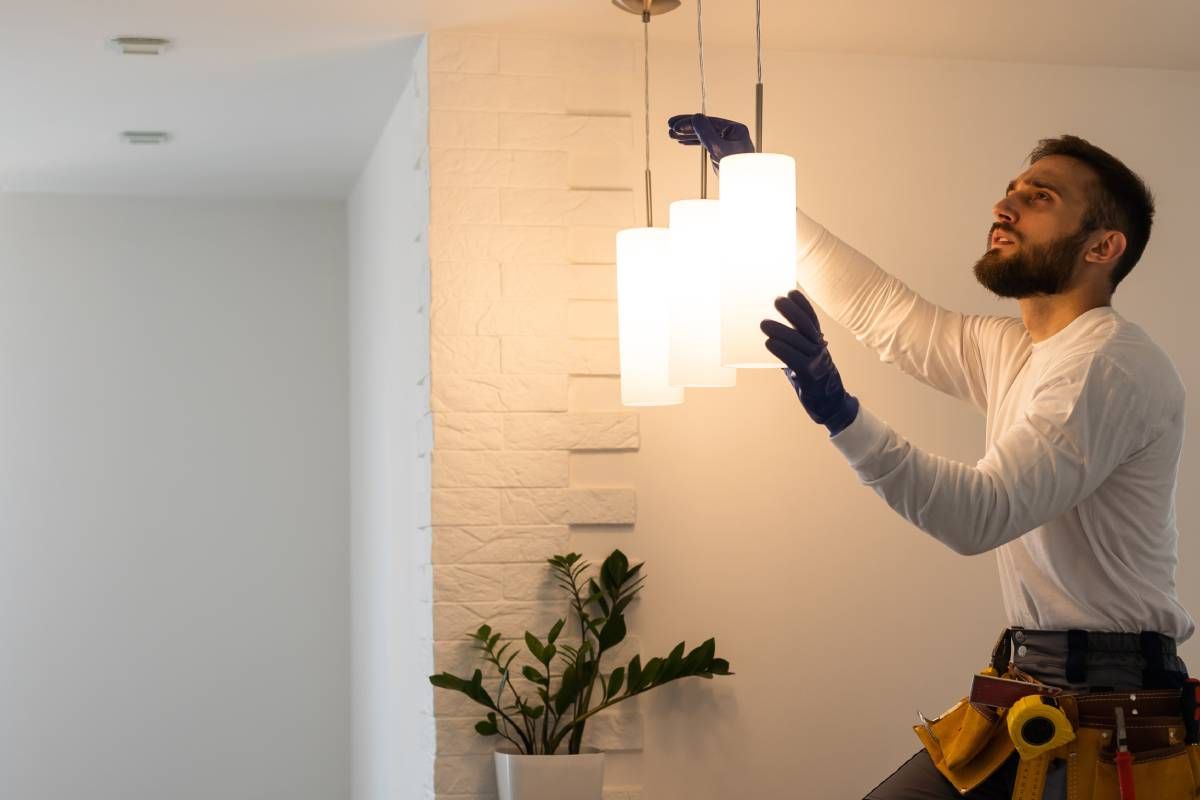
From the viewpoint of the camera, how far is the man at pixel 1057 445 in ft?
7.08

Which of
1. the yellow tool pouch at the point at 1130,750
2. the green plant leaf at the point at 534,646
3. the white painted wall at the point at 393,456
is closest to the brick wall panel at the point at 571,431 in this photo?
the white painted wall at the point at 393,456

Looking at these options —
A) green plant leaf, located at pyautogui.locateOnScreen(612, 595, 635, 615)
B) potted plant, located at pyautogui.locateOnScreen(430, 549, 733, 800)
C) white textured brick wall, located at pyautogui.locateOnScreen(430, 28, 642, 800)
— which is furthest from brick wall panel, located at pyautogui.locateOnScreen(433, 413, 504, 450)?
green plant leaf, located at pyautogui.locateOnScreen(612, 595, 635, 615)

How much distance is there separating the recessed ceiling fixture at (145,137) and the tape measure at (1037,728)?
2957 millimetres

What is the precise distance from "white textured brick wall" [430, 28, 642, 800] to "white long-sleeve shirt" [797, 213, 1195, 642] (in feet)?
3.38

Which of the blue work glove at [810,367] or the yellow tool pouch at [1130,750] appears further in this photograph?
the yellow tool pouch at [1130,750]

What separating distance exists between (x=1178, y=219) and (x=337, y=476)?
2766 mm

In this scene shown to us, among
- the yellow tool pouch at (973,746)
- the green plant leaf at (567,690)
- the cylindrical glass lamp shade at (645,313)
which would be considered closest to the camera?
the yellow tool pouch at (973,746)

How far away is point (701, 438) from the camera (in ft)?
11.5

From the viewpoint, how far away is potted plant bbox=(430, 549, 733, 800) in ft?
10.2

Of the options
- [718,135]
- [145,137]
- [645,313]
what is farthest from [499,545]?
[145,137]

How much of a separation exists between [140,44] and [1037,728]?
8.27 ft

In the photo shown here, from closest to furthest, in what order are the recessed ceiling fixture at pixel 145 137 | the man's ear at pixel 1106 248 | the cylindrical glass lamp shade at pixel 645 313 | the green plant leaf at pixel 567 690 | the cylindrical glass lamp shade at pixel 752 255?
the cylindrical glass lamp shade at pixel 752 255
the man's ear at pixel 1106 248
the cylindrical glass lamp shade at pixel 645 313
the green plant leaf at pixel 567 690
the recessed ceiling fixture at pixel 145 137

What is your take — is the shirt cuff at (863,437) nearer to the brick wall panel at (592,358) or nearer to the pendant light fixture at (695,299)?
the pendant light fixture at (695,299)

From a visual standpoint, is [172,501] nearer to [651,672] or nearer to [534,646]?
[534,646]
